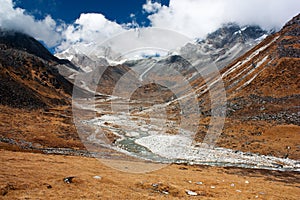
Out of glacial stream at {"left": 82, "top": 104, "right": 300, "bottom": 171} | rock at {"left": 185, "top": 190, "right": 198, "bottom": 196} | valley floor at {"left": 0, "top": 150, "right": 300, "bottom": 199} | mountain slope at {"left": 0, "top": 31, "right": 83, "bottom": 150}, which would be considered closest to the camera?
valley floor at {"left": 0, "top": 150, "right": 300, "bottom": 199}

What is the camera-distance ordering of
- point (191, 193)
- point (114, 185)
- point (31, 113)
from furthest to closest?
point (31, 113)
point (191, 193)
point (114, 185)

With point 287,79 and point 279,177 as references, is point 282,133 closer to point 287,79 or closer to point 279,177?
point 279,177

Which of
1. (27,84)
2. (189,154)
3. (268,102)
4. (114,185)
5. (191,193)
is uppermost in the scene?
(27,84)

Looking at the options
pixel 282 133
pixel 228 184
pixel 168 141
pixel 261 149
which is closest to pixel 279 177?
pixel 228 184

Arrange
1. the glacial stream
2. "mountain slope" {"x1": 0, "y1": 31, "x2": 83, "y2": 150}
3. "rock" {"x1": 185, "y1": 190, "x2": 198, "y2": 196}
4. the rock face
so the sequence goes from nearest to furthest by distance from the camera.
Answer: "rock" {"x1": 185, "y1": 190, "x2": 198, "y2": 196} < the glacial stream < "mountain slope" {"x1": 0, "y1": 31, "x2": 83, "y2": 150} < the rock face

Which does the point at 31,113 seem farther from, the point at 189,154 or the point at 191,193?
the point at 191,193

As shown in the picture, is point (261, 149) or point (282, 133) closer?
point (261, 149)

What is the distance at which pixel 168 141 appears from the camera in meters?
64.4

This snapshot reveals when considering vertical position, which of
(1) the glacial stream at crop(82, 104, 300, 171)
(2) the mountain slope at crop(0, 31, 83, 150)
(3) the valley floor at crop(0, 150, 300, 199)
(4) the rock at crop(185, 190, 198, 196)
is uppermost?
(2) the mountain slope at crop(0, 31, 83, 150)

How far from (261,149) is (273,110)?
28.8m

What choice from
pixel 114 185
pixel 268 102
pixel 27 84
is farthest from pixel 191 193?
pixel 27 84

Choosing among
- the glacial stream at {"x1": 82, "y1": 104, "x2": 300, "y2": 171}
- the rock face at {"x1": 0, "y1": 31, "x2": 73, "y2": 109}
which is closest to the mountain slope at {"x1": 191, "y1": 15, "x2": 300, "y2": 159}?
the glacial stream at {"x1": 82, "y1": 104, "x2": 300, "y2": 171}

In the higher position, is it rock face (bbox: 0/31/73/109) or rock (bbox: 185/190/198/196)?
rock face (bbox: 0/31/73/109)

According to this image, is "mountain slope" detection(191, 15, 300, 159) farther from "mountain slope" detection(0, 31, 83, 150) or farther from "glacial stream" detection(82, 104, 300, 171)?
"mountain slope" detection(0, 31, 83, 150)
